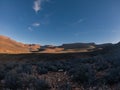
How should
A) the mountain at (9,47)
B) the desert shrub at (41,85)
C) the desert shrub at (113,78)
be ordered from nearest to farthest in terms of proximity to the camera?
the desert shrub at (41,85)
the desert shrub at (113,78)
the mountain at (9,47)

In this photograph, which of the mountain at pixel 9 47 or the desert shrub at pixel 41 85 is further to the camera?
the mountain at pixel 9 47

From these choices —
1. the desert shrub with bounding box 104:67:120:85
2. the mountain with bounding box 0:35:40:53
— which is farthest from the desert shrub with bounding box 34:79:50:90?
the mountain with bounding box 0:35:40:53

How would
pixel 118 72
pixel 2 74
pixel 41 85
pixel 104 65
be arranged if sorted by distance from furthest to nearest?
pixel 104 65
pixel 2 74
pixel 118 72
pixel 41 85

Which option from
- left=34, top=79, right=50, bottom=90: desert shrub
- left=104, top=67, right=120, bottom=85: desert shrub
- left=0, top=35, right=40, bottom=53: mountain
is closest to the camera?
left=34, top=79, right=50, bottom=90: desert shrub

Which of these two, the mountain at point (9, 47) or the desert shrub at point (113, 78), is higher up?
the mountain at point (9, 47)

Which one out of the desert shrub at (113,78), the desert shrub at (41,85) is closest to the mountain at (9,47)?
the desert shrub at (113,78)

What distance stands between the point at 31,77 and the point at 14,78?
0.70m

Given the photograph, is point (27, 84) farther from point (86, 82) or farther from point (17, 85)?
point (86, 82)

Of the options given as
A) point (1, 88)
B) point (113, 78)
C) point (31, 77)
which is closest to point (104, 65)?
point (113, 78)

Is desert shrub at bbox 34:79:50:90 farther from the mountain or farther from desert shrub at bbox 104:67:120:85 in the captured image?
the mountain

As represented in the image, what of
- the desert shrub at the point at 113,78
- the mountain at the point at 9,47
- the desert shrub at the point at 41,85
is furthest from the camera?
the mountain at the point at 9,47

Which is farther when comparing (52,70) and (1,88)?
(52,70)

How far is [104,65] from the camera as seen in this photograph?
48.2 ft

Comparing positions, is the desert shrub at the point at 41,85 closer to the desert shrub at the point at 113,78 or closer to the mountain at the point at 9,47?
the desert shrub at the point at 113,78
